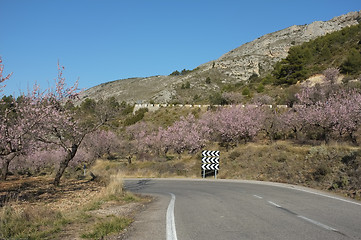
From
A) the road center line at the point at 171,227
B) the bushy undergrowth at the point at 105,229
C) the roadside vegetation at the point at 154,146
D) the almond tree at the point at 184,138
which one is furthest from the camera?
the almond tree at the point at 184,138

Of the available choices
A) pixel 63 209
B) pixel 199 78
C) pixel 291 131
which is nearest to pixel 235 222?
pixel 63 209

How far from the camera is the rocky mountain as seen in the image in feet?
368

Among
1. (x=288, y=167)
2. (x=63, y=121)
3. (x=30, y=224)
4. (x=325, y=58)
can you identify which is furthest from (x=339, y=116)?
(x=325, y=58)

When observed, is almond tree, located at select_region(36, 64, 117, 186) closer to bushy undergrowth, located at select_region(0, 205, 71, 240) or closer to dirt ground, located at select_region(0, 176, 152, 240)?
dirt ground, located at select_region(0, 176, 152, 240)

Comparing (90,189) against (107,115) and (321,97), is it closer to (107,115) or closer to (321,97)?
(107,115)

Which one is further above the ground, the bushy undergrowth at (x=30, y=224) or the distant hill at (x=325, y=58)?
the distant hill at (x=325, y=58)

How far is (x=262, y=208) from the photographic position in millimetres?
10180

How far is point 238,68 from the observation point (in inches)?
4943

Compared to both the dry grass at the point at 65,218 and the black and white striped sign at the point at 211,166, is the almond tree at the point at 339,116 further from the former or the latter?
the dry grass at the point at 65,218

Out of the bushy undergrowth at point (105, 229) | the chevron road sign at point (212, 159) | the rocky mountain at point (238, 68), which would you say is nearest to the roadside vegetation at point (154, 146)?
the bushy undergrowth at point (105, 229)

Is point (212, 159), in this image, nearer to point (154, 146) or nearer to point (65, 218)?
point (65, 218)

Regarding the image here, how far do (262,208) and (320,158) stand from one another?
17.2 m

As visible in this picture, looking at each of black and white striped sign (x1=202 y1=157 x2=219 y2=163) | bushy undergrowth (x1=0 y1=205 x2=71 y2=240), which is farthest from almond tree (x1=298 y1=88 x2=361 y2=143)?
bushy undergrowth (x1=0 y1=205 x2=71 y2=240)

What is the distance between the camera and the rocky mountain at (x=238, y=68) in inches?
4421
